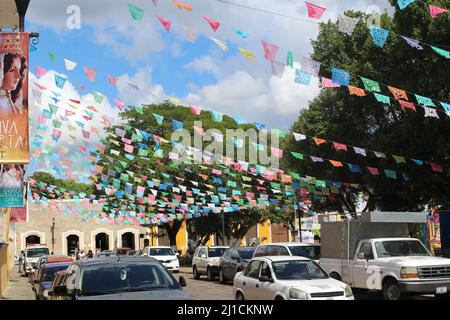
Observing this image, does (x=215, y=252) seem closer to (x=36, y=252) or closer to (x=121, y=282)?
(x=36, y=252)

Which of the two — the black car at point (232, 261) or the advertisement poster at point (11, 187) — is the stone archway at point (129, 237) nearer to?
the black car at point (232, 261)

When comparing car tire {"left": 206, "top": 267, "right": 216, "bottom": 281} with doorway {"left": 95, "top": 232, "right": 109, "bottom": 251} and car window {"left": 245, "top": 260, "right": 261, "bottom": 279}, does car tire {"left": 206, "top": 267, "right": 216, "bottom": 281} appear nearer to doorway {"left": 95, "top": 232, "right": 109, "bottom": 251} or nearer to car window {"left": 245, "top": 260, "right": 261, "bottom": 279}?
car window {"left": 245, "top": 260, "right": 261, "bottom": 279}

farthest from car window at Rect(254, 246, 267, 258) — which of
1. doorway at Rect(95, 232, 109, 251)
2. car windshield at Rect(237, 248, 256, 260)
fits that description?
doorway at Rect(95, 232, 109, 251)

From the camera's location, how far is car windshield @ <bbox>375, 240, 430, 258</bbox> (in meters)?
16.5

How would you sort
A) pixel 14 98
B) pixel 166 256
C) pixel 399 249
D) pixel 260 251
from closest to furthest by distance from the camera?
pixel 14 98
pixel 399 249
pixel 260 251
pixel 166 256

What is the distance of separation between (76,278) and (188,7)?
21.0 feet

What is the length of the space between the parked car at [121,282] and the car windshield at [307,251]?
1143 cm

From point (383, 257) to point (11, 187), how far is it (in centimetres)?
1245

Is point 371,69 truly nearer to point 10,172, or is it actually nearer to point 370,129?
point 370,129

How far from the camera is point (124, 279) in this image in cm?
938

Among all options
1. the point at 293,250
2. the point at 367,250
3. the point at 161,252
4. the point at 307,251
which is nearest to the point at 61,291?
the point at 367,250

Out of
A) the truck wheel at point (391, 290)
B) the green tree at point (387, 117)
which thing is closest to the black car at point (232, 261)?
the green tree at point (387, 117)

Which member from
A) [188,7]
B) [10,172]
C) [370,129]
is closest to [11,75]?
[188,7]

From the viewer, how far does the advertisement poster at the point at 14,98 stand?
1455 cm
